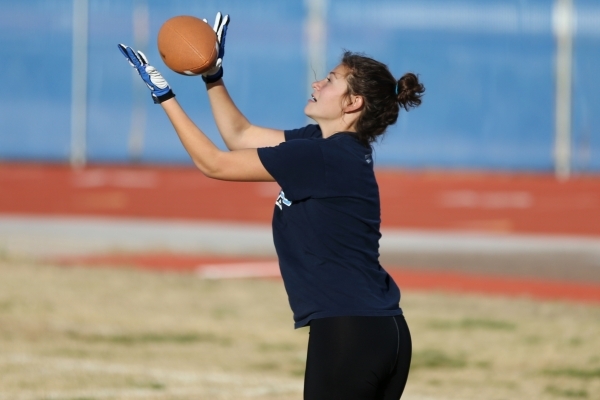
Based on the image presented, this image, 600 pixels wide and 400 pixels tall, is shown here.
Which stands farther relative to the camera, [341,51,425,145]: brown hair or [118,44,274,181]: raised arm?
[341,51,425,145]: brown hair

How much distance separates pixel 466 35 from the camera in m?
13.3

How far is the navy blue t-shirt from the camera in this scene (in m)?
3.71

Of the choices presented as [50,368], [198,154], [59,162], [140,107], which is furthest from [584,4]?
[198,154]

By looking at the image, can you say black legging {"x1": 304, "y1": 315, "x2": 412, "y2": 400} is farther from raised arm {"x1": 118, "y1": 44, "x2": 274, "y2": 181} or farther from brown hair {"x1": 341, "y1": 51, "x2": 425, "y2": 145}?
brown hair {"x1": 341, "y1": 51, "x2": 425, "y2": 145}

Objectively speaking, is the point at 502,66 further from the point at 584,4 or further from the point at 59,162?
the point at 59,162

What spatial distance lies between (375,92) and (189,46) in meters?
0.88

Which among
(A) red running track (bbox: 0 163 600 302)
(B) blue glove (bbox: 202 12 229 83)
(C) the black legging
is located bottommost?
(C) the black legging

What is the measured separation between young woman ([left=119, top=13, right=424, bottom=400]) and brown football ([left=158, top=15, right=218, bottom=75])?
479mm

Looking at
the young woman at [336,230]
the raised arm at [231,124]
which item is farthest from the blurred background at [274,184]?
the young woman at [336,230]

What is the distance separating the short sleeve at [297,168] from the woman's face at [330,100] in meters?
0.22

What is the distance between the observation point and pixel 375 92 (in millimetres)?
3895

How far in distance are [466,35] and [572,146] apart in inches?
70.8

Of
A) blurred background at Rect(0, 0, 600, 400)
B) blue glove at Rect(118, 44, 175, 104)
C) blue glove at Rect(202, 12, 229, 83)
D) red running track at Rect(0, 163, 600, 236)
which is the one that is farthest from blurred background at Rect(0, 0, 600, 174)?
blue glove at Rect(118, 44, 175, 104)

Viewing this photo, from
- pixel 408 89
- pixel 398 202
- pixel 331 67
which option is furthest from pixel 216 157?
→ pixel 331 67
